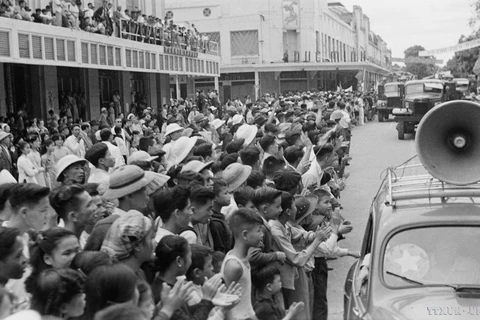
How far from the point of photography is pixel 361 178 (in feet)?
61.9

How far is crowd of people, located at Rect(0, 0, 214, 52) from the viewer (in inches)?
718

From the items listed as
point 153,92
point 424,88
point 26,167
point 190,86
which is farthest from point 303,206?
point 190,86

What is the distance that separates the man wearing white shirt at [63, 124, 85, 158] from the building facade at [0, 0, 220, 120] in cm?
298

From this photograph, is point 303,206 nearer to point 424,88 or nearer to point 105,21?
point 105,21

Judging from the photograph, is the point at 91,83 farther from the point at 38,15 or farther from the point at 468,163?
the point at 468,163

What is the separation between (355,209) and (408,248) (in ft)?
30.7

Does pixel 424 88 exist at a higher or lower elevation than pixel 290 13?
lower

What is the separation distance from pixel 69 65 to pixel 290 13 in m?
42.9

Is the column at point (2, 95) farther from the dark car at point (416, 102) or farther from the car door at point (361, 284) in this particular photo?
the car door at point (361, 284)

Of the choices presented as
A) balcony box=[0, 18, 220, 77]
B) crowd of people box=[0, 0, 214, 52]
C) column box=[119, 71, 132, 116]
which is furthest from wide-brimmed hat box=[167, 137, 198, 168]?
→ column box=[119, 71, 132, 116]

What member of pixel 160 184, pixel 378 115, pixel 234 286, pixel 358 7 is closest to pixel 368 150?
pixel 378 115

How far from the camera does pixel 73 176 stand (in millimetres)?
7496

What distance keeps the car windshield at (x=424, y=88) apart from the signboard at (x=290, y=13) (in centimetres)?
2933

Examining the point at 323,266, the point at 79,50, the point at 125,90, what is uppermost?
the point at 79,50
